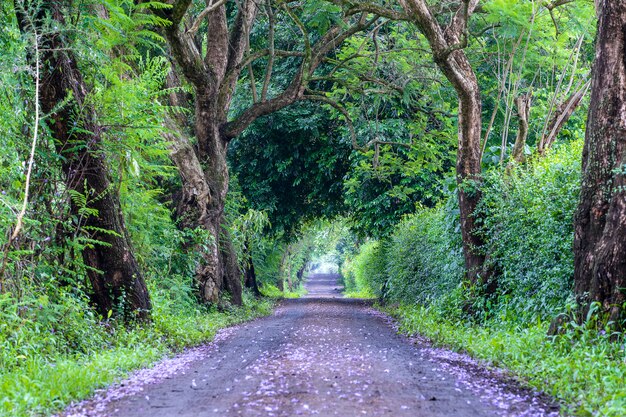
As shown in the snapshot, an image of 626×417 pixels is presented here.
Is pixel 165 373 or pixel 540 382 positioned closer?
pixel 540 382

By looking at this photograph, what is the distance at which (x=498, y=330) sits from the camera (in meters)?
10.4

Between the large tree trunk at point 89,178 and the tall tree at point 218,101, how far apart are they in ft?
19.3

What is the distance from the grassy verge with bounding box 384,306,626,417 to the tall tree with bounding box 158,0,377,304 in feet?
26.4

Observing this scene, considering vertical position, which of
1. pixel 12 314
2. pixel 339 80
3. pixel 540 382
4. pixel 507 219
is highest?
pixel 339 80

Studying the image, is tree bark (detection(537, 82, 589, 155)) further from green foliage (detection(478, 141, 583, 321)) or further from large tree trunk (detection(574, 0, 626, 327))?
large tree trunk (detection(574, 0, 626, 327))

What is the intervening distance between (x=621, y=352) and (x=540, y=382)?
96cm

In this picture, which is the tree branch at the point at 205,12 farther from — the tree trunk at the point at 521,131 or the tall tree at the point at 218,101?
the tree trunk at the point at 521,131

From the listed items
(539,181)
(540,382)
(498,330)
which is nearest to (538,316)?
(498,330)

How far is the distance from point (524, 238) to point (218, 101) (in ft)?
31.5

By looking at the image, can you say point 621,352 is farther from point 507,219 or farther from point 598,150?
point 507,219

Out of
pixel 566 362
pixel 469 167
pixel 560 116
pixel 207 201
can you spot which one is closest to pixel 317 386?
pixel 566 362

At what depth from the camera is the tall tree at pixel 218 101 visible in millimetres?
16250

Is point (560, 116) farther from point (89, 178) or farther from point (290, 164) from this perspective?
point (290, 164)

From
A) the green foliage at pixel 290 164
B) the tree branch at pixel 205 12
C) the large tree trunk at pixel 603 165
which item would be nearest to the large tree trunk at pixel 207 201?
the tree branch at pixel 205 12
